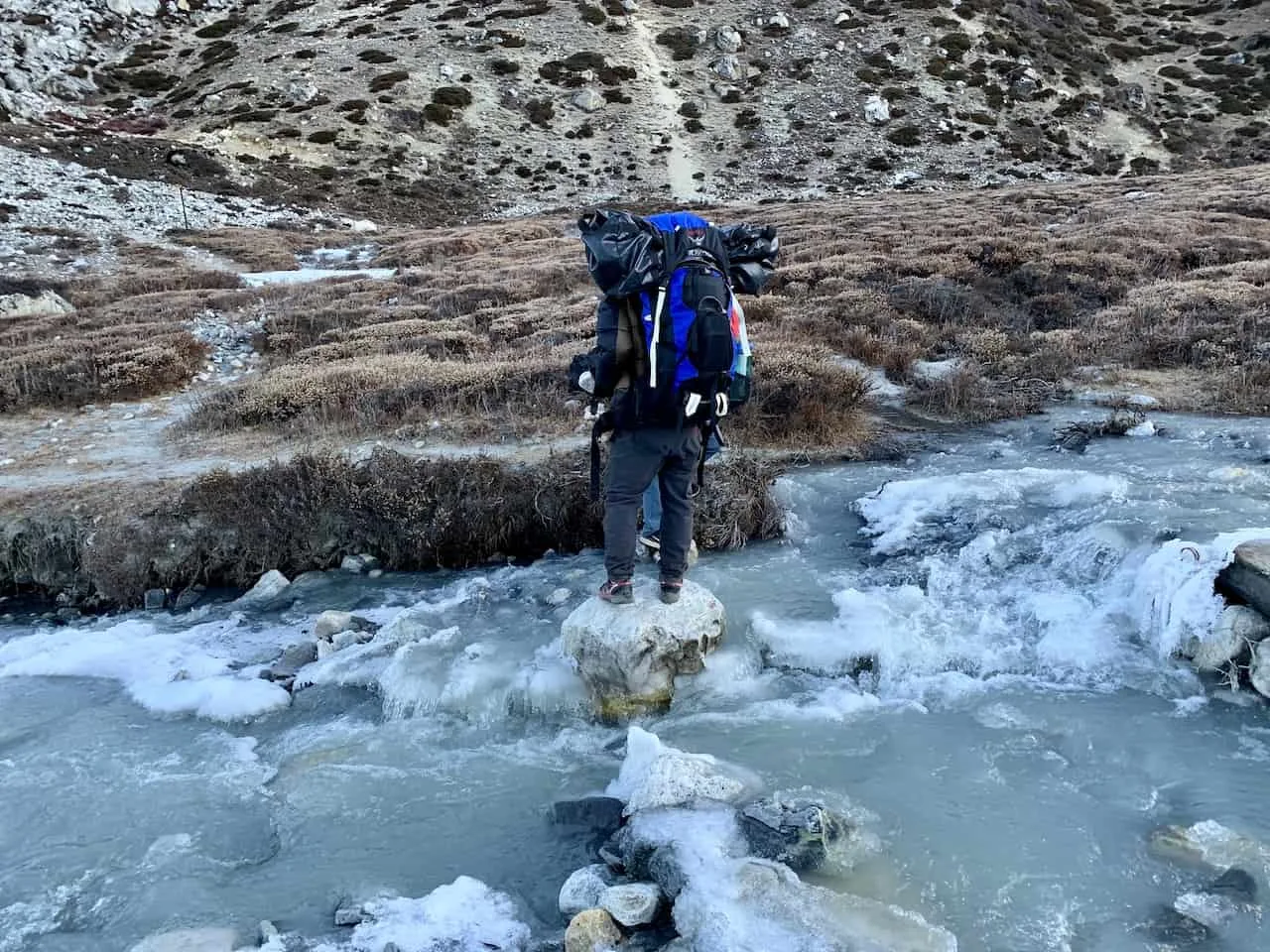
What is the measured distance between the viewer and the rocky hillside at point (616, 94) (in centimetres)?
4634

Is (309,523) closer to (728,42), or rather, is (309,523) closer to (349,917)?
(349,917)

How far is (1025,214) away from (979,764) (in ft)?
81.2

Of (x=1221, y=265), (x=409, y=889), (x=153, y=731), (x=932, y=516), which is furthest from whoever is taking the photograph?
(x=1221, y=265)

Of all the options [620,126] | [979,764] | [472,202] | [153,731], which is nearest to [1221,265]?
[979,764]

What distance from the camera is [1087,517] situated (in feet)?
24.5

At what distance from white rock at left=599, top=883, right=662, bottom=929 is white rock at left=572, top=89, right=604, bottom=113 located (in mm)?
54276

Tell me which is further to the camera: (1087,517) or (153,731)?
(1087,517)

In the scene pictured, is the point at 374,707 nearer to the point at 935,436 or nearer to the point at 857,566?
the point at 857,566

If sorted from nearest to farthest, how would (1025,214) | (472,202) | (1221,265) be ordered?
(1221,265), (1025,214), (472,202)

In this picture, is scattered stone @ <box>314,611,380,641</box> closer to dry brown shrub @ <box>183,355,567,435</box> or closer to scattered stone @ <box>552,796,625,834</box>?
scattered stone @ <box>552,796,625,834</box>

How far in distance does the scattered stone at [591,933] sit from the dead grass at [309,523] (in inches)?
183

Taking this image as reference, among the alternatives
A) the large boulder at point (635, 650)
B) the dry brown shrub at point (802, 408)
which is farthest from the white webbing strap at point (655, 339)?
the dry brown shrub at point (802, 408)

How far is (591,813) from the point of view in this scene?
4914 millimetres

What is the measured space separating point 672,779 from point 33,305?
21885mm
